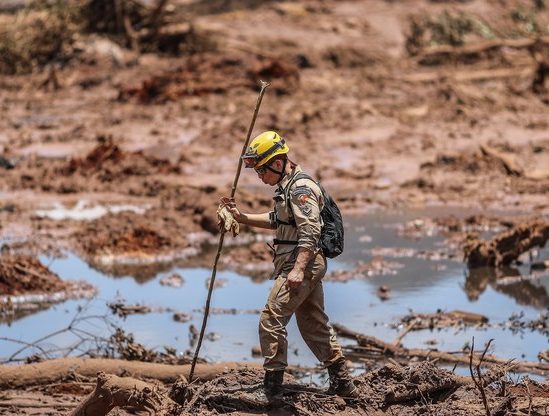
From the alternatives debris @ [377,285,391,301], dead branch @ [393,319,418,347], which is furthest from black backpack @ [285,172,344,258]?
debris @ [377,285,391,301]

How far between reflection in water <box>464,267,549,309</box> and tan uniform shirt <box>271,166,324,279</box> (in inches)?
201

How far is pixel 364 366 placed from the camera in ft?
31.5

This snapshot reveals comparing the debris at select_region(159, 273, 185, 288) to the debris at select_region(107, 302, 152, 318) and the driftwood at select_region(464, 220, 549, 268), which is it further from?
the driftwood at select_region(464, 220, 549, 268)

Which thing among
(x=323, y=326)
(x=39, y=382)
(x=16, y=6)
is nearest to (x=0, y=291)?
(x=39, y=382)

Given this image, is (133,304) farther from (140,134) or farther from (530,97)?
(530,97)

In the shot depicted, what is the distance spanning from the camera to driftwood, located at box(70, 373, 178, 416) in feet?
23.9

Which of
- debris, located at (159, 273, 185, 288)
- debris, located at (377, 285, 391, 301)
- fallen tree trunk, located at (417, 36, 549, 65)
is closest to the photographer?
debris, located at (377, 285, 391, 301)

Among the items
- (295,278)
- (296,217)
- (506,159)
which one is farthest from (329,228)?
(506,159)

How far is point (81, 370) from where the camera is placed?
895 centimetres

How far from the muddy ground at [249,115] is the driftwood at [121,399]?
1.07m

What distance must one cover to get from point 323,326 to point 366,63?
21.7 m

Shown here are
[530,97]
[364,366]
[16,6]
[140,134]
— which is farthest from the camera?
[16,6]

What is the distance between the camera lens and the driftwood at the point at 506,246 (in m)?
13.5

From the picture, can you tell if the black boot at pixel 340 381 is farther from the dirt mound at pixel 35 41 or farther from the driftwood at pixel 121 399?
the dirt mound at pixel 35 41
